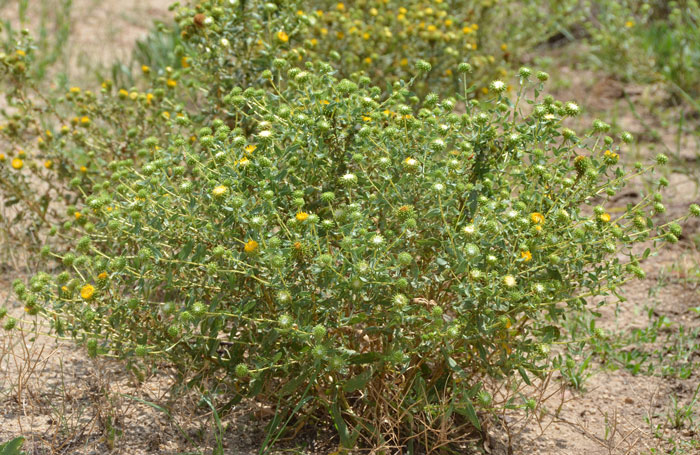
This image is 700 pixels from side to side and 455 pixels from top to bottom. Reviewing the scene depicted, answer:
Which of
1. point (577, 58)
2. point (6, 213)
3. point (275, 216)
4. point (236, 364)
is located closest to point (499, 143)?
point (275, 216)

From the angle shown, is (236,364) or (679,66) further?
(679,66)

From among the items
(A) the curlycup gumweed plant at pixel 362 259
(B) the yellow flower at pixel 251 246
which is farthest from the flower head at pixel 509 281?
(B) the yellow flower at pixel 251 246

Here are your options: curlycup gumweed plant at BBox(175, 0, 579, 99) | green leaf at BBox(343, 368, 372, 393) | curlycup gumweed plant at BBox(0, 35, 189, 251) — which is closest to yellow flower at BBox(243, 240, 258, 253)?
green leaf at BBox(343, 368, 372, 393)

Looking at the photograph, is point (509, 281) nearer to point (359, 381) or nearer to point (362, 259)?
point (362, 259)

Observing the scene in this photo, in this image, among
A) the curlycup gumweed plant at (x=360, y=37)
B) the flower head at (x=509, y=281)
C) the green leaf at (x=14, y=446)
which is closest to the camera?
the flower head at (x=509, y=281)

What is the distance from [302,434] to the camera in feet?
8.83

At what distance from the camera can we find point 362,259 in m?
2.24

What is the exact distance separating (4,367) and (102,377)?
0.51m

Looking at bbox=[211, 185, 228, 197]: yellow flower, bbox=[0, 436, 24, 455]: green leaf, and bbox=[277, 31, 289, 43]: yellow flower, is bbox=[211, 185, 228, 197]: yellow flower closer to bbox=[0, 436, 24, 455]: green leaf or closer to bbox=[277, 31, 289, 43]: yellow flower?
bbox=[0, 436, 24, 455]: green leaf

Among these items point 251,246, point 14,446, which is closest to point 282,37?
point 251,246

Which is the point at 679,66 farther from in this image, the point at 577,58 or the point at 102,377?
the point at 102,377

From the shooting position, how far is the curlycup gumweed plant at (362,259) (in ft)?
7.41

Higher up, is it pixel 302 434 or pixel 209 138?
pixel 209 138

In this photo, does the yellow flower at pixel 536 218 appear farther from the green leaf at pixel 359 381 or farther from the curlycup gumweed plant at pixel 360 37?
the curlycup gumweed plant at pixel 360 37
